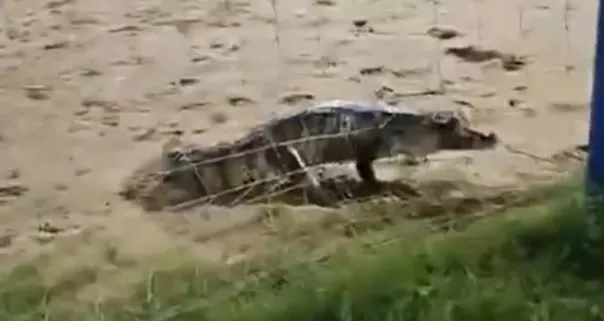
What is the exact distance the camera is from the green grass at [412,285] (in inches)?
74.5

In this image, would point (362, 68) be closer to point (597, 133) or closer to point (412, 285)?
point (597, 133)

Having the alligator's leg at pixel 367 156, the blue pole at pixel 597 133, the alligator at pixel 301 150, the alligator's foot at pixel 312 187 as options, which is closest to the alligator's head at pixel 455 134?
the alligator at pixel 301 150

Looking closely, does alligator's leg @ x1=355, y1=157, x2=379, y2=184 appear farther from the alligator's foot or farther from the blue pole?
the blue pole

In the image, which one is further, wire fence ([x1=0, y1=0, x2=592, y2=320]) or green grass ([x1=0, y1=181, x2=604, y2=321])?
wire fence ([x1=0, y1=0, x2=592, y2=320])

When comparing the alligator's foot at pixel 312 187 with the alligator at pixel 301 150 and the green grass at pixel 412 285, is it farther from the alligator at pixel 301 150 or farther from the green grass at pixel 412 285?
the green grass at pixel 412 285

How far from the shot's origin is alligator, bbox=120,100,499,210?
2506 mm

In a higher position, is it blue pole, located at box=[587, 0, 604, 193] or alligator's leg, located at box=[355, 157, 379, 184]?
blue pole, located at box=[587, 0, 604, 193]

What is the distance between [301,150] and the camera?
252 centimetres

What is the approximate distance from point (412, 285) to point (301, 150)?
634 millimetres

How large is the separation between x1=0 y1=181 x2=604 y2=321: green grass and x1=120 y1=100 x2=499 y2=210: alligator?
39cm

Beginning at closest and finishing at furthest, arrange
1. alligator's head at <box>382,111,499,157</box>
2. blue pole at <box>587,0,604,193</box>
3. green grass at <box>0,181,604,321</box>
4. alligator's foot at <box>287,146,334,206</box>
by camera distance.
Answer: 1. green grass at <box>0,181,604,321</box>
2. blue pole at <box>587,0,604,193</box>
3. alligator's foot at <box>287,146,334,206</box>
4. alligator's head at <box>382,111,499,157</box>

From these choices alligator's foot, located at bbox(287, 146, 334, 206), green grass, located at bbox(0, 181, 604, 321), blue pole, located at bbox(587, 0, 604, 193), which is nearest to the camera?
green grass, located at bbox(0, 181, 604, 321)

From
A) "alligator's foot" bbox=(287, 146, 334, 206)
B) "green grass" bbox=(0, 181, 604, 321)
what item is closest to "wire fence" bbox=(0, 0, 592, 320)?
"alligator's foot" bbox=(287, 146, 334, 206)

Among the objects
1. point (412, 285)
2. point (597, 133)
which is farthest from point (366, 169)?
point (412, 285)
